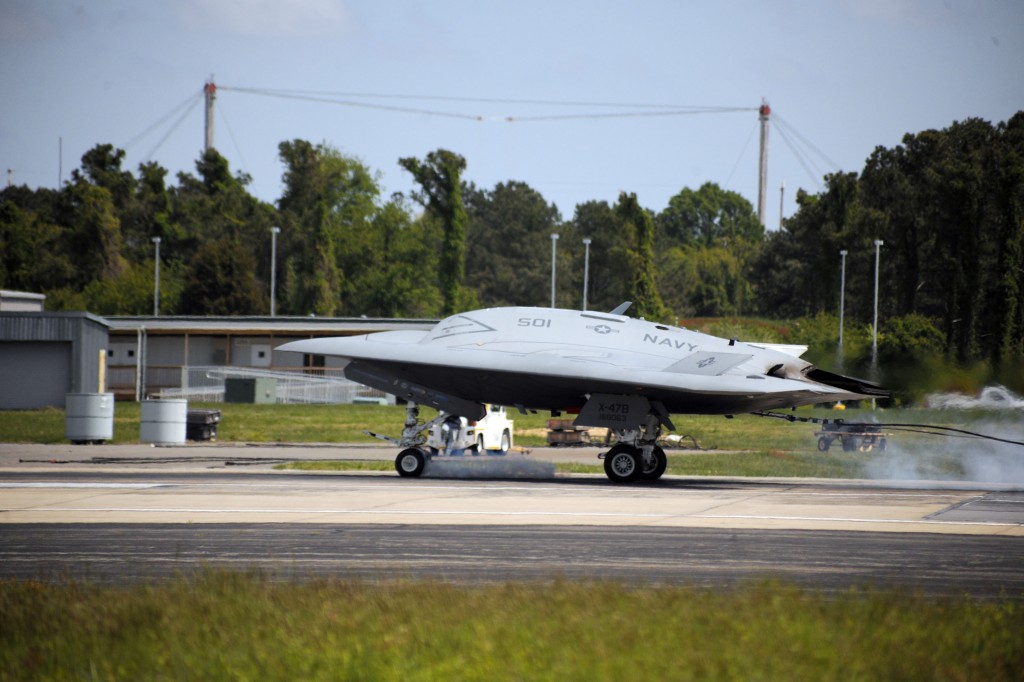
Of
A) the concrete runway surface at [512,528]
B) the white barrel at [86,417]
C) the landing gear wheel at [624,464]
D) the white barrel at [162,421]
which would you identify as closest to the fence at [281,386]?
the white barrel at [162,421]

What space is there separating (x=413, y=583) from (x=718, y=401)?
1274 cm

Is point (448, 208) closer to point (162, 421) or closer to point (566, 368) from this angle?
point (162, 421)

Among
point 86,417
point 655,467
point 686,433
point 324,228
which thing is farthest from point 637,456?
point 324,228

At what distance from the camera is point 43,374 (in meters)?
50.9

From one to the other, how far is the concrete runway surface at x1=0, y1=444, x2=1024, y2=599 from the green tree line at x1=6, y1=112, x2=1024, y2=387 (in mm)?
34480

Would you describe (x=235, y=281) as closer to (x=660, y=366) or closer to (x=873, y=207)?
(x=873, y=207)

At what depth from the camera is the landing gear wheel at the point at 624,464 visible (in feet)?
71.6

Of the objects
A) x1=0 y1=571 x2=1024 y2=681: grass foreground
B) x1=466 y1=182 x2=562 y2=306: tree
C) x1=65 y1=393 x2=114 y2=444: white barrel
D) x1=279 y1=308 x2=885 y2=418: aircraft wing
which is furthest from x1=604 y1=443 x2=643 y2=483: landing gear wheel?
x1=466 y1=182 x2=562 y2=306: tree

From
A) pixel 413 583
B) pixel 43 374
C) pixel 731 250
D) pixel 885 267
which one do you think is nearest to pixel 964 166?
pixel 885 267

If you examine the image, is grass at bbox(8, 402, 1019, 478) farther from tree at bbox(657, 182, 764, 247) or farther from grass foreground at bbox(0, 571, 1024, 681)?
tree at bbox(657, 182, 764, 247)

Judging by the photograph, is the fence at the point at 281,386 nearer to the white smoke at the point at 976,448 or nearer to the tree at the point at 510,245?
the white smoke at the point at 976,448

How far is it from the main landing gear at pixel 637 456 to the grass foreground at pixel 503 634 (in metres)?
12.7

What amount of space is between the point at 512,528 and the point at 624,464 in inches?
308

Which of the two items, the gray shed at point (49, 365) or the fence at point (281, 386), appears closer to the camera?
the gray shed at point (49, 365)
